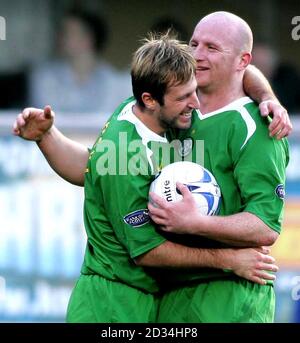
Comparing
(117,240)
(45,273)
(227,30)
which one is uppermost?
(227,30)

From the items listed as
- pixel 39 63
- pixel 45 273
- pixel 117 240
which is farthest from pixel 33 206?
pixel 117 240

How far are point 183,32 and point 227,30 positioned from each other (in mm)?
4279

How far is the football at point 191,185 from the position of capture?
577 centimetres

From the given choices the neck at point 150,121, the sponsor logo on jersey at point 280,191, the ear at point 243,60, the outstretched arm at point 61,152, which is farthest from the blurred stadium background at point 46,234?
the neck at point 150,121

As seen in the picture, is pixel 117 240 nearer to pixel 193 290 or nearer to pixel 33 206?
pixel 193 290

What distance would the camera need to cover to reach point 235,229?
18.8ft

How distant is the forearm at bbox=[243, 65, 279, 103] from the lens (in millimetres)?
6094

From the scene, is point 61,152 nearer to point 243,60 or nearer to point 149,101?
point 149,101

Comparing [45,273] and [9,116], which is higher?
[9,116]

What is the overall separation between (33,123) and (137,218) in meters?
0.81

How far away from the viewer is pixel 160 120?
5875mm

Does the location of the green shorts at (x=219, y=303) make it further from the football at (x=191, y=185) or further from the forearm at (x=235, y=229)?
the football at (x=191, y=185)

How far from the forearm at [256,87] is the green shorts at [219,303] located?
3.09 ft

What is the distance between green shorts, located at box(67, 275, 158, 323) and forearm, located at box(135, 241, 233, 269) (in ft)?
0.80
